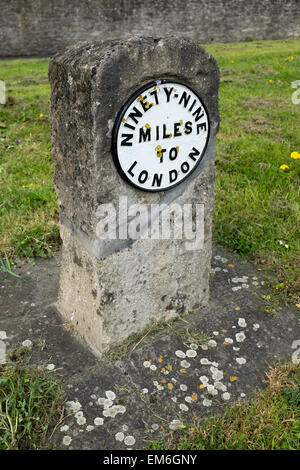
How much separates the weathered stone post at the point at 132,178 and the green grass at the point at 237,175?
0.85 metres

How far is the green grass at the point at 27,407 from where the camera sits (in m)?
1.92

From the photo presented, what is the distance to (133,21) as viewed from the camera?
14.4 m

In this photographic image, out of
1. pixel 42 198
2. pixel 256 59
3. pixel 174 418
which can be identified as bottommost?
pixel 174 418

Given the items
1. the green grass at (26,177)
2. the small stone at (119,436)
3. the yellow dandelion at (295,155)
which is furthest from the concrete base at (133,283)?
the yellow dandelion at (295,155)

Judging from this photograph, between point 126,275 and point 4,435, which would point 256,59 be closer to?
point 126,275

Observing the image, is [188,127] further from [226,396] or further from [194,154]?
[226,396]

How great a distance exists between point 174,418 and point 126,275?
746 millimetres

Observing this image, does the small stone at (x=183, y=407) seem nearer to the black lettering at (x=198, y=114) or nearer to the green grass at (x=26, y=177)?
the black lettering at (x=198, y=114)

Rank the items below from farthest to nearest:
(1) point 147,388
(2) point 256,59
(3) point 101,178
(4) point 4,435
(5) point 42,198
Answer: (2) point 256,59, (5) point 42,198, (1) point 147,388, (3) point 101,178, (4) point 4,435

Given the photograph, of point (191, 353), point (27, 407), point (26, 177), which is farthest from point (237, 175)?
point (27, 407)

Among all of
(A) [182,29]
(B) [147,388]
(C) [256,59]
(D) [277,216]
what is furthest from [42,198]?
(A) [182,29]

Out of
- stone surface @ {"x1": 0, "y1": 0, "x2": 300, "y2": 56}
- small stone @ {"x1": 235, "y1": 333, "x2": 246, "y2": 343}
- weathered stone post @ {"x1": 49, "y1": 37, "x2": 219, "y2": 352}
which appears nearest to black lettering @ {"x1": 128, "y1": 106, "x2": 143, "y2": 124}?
weathered stone post @ {"x1": 49, "y1": 37, "x2": 219, "y2": 352}

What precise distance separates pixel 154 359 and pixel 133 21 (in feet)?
47.0

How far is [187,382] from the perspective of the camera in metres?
2.25
